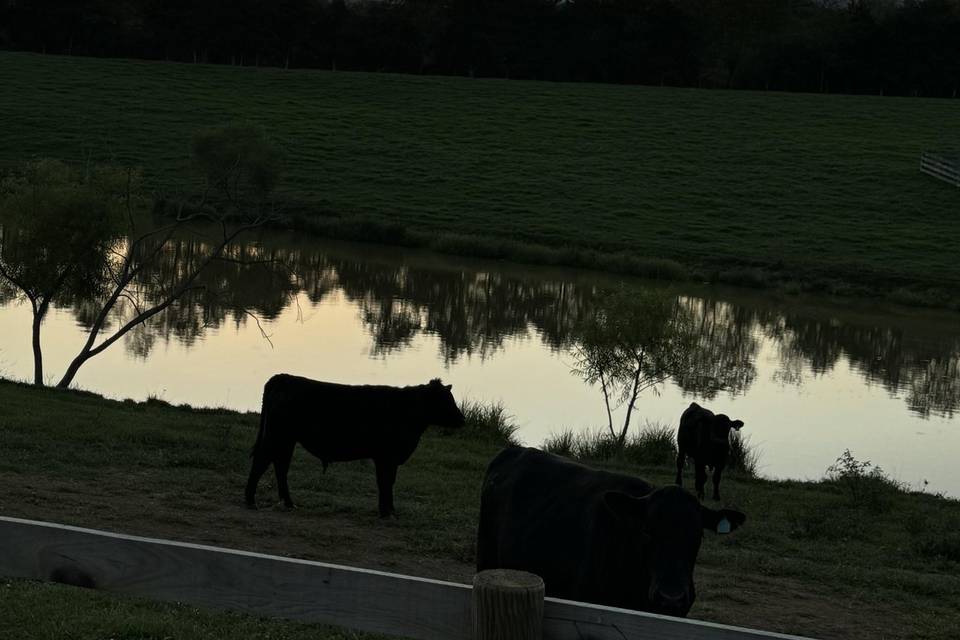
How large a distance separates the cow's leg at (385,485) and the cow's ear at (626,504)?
20.6ft

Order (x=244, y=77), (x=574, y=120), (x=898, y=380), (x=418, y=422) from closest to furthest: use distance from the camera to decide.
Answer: (x=418, y=422), (x=898, y=380), (x=574, y=120), (x=244, y=77)

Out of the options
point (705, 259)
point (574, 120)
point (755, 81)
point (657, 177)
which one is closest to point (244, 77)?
point (574, 120)

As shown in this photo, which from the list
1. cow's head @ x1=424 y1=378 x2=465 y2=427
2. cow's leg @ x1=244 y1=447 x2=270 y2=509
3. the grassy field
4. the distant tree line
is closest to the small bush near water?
cow's head @ x1=424 y1=378 x2=465 y2=427

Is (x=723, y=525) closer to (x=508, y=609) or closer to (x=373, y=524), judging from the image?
(x=508, y=609)

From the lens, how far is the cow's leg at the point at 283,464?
1308 centimetres

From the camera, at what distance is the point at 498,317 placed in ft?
124

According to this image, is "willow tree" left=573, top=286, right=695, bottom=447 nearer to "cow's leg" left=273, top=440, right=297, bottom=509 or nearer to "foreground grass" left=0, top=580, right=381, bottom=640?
"cow's leg" left=273, top=440, right=297, bottom=509

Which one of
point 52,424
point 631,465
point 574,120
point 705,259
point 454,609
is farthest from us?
point 574,120

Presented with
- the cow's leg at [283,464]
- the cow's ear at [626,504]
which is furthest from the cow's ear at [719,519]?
the cow's leg at [283,464]

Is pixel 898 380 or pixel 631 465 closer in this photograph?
A: pixel 631 465

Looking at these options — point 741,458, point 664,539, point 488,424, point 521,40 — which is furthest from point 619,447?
point 521,40

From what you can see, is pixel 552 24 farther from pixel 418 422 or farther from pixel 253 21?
pixel 418 422

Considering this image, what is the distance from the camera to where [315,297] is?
40.1 metres

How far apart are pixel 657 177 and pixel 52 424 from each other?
53995mm
